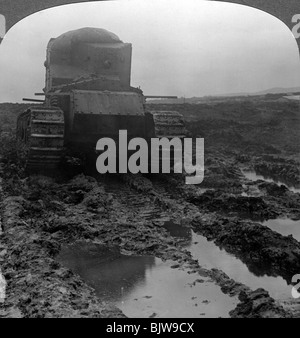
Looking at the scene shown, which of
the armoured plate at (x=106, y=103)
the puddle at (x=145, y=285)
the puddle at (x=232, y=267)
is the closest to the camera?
the puddle at (x=145, y=285)

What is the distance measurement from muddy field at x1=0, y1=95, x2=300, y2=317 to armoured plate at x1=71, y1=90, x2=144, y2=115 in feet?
4.15

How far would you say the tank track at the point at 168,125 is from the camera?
359 inches

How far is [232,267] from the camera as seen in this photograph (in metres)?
4.22

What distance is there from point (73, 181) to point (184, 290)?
5.02 m

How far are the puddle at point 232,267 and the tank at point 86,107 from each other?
424cm

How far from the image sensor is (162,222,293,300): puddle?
373 centimetres

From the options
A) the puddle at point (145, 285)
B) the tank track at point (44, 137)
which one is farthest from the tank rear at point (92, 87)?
the puddle at point (145, 285)

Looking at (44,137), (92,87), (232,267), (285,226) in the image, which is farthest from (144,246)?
(92,87)

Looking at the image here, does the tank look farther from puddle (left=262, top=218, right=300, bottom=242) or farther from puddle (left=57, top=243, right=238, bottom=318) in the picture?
puddle (left=57, top=243, right=238, bottom=318)

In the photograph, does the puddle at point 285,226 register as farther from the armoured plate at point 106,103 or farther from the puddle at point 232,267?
the armoured plate at point 106,103

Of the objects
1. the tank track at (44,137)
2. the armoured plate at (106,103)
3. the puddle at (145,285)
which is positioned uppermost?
the armoured plate at (106,103)

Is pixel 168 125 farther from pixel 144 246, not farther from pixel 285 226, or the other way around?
pixel 144 246

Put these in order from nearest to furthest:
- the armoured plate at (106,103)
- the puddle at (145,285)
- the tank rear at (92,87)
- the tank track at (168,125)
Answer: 1. the puddle at (145,285)
2. the armoured plate at (106,103)
3. the tank rear at (92,87)
4. the tank track at (168,125)

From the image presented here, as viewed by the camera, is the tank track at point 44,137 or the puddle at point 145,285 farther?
the tank track at point 44,137
